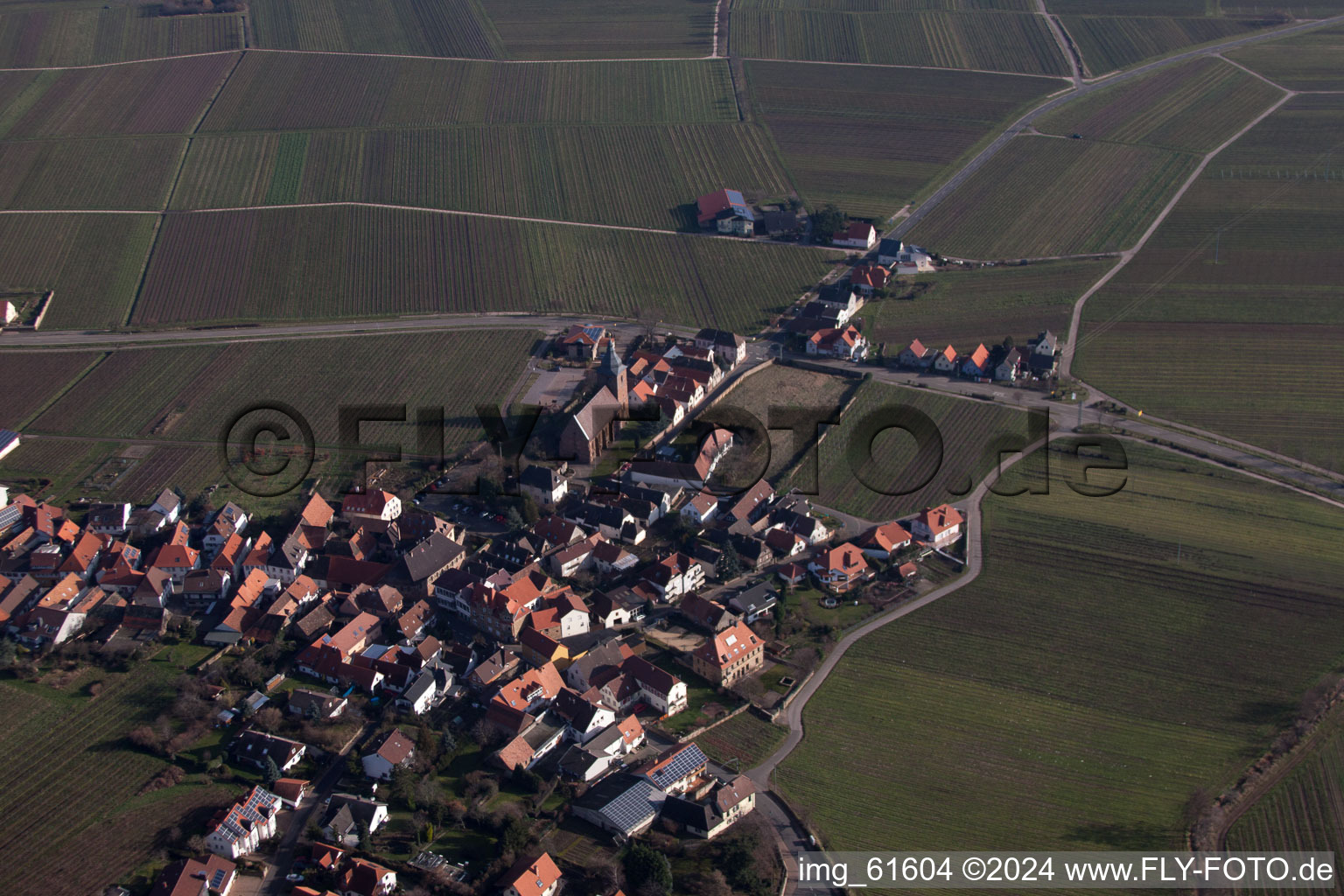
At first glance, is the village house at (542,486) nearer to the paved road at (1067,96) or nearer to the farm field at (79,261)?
the farm field at (79,261)

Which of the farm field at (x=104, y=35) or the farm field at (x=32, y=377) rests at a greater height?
the farm field at (x=104, y=35)

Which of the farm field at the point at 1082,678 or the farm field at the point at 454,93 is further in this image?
the farm field at the point at 454,93

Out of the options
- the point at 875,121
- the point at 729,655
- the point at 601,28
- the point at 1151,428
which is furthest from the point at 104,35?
the point at 1151,428

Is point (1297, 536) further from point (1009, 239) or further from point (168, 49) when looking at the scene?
point (168, 49)

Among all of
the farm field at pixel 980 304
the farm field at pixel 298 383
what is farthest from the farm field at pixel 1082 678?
the farm field at pixel 298 383

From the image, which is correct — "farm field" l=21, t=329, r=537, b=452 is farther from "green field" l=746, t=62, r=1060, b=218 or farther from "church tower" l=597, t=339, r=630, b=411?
"green field" l=746, t=62, r=1060, b=218

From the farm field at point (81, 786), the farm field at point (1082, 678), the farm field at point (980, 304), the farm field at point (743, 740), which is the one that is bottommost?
the farm field at point (980, 304)

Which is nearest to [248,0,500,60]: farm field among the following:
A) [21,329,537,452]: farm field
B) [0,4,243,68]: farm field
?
[0,4,243,68]: farm field
